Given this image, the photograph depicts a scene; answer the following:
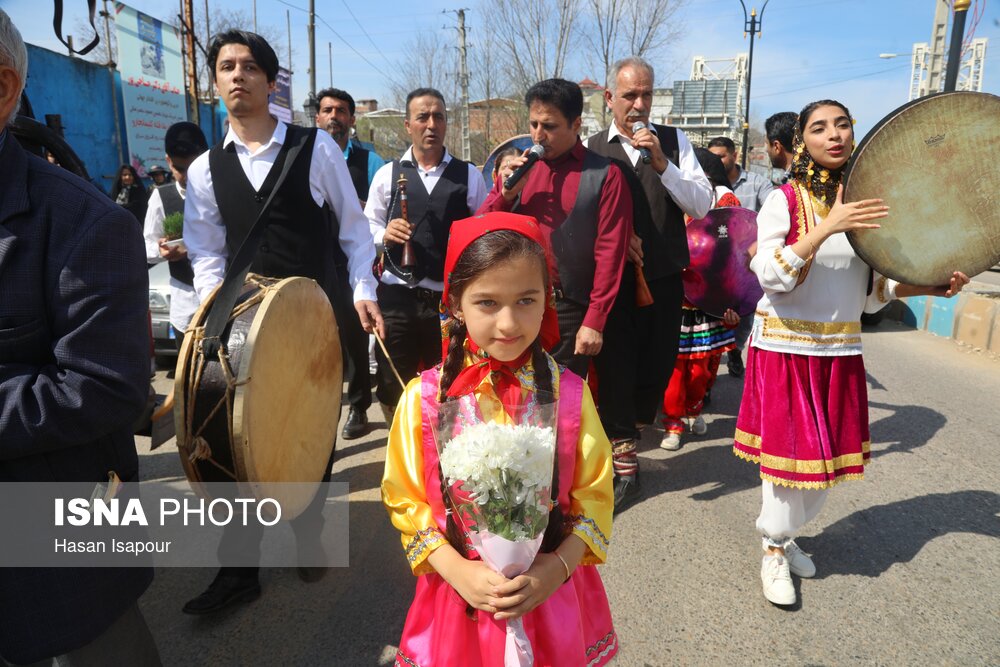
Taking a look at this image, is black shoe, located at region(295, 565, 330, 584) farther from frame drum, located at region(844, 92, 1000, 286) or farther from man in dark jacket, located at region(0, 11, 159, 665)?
frame drum, located at region(844, 92, 1000, 286)

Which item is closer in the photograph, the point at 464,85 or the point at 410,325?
the point at 410,325

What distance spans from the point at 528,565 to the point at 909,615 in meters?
2.13

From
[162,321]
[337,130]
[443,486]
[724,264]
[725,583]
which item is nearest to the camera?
[443,486]

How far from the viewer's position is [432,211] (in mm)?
4211

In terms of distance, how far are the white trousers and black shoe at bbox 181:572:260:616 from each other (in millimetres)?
2217

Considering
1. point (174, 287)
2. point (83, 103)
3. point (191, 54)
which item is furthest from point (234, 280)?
point (191, 54)

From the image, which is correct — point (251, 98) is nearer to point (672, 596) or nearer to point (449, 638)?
point (449, 638)

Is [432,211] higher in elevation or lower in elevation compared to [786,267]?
higher

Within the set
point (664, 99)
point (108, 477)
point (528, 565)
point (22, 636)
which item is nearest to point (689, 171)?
point (528, 565)

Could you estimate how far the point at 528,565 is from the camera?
1.42 metres

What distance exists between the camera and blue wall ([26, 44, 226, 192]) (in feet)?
39.9

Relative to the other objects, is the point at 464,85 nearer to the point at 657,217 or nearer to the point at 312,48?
the point at 312,48

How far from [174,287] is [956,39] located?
8.11m

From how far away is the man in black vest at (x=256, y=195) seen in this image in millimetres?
2773
